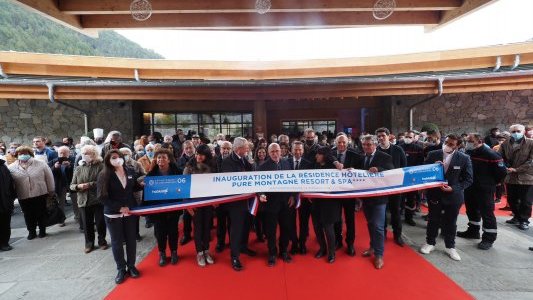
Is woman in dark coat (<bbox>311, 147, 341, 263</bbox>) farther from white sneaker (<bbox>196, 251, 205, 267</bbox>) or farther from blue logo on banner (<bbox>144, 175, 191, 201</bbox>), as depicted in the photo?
blue logo on banner (<bbox>144, 175, 191, 201</bbox>)

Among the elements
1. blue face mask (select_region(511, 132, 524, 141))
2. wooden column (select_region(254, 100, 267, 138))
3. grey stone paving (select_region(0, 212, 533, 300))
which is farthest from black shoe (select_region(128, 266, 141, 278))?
wooden column (select_region(254, 100, 267, 138))

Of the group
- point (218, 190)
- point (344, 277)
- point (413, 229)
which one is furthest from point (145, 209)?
point (413, 229)

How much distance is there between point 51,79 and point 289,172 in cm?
907

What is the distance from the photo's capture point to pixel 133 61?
30.0 feet

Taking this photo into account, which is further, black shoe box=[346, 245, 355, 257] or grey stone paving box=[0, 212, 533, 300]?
black shoe box=[346, 245, 355, 257]

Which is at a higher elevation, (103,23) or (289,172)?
(103,23)

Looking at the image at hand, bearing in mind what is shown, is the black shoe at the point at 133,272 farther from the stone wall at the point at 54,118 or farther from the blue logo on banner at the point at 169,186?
the stone wall at the point at 54,118

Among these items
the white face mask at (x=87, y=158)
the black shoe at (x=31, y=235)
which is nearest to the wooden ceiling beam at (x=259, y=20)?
the white face mask at (x=87, y=158)

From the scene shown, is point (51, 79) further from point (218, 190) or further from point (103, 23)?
point (218, 190)

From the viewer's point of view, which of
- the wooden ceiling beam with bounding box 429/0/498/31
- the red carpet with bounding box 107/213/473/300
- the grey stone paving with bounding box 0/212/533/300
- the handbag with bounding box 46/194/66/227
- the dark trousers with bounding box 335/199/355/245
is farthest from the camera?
the handbag with bounding box 46/194/66/227

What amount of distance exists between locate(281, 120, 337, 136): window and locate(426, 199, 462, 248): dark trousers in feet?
28.7

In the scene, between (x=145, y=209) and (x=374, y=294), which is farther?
(x=145, y=209)

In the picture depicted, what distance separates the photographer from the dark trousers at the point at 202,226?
389 cm

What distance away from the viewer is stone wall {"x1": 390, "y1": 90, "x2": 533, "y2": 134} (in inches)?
413
